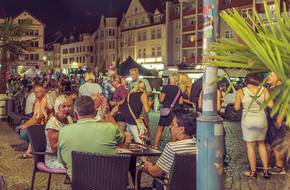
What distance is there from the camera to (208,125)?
4.81m

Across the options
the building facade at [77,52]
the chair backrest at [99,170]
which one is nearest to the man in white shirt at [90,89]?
the chair backrest at [99,170]

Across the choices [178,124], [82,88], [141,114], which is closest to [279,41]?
[178,124]

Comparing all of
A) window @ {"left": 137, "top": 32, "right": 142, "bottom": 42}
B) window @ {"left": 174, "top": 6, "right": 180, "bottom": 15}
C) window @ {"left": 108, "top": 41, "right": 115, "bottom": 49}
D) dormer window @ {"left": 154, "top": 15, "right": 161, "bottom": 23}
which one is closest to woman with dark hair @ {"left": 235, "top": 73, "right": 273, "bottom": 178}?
window @ {"left": 174, "top": 6, "right": 180, "bottom": 15}

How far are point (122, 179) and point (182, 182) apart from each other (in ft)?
1.87

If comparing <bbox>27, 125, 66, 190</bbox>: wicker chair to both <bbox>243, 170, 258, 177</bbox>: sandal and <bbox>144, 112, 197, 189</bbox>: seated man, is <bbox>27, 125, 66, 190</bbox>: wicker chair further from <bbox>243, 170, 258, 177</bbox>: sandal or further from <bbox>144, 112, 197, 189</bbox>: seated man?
<bbox>243, 170, 258, 177</bbox>: sandal

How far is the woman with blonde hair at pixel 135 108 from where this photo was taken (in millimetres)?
10219

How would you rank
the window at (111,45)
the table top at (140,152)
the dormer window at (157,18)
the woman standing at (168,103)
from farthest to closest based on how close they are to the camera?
the window at (111,45) → the dormer window at (157,18) → the woman standing at (168,103) → the table top at (140,152)

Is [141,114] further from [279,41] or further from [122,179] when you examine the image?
[279,41]

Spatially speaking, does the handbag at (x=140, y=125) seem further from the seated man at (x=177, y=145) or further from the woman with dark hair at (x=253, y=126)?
the seated man at (x=177, y=145)

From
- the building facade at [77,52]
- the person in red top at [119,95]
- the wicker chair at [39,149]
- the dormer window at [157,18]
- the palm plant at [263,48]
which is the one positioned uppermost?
the dormer window at [157,18]

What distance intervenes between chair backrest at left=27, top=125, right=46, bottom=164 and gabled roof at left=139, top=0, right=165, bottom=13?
77621 mm

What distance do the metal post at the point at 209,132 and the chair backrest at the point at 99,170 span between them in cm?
71

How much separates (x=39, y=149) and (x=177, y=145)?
7.87ft

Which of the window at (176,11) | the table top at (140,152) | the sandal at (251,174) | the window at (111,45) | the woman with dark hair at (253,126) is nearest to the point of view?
the table top at (140,152)
